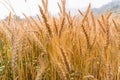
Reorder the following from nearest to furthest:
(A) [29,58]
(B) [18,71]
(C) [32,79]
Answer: (B) [18,71] < (C) [32,79] < (A) [29,58]

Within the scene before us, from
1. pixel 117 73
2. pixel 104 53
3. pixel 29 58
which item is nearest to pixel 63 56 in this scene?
pixel 104 53

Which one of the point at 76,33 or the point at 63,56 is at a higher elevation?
the point at 76,33

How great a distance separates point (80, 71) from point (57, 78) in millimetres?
115

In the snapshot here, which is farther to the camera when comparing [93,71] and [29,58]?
[29,58]

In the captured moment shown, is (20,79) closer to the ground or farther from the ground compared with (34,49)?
closer to the ground

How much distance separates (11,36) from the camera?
136 cm

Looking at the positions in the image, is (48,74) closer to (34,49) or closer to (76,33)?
(76,33)

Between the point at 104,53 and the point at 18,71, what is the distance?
0.46 meters

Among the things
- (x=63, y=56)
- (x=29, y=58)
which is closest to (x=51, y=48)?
(x=63, y=56)

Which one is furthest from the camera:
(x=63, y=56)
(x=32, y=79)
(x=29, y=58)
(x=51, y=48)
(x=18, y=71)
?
(x=29, y=58)

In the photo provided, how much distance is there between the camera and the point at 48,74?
145 cm

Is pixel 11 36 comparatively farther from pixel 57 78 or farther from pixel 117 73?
pixel 117 73

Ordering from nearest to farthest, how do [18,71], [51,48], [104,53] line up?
[104,53] → [51,48] → [18,71]

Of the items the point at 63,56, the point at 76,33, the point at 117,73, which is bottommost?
the point at 117,73
